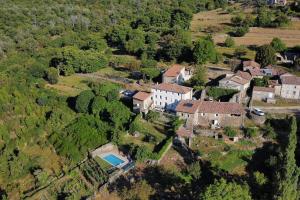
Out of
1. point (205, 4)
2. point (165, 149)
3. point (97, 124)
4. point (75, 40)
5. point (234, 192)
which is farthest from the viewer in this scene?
point (205, 4)

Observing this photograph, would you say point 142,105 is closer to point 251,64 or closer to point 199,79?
point 199,79

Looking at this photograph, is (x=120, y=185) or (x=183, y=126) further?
(x=183, y=126)

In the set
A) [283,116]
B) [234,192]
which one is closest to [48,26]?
[283,116]

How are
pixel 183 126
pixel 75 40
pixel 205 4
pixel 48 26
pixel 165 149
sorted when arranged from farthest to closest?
pixel 205 4 < pixel 48 26 < pixel 75 40 < pixel 183 126 < pixel 165 149

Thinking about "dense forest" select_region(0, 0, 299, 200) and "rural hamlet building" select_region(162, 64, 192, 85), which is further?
"rural hamlet building" select_region(162, 64, 192, 85)

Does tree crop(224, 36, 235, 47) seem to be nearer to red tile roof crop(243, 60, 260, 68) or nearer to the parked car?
→ red tile roof crop(243, 60, 260, 68)

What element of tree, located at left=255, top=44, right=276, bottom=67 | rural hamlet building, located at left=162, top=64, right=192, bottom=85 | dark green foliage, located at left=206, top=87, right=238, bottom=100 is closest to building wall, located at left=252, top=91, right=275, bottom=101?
dark green foliage, located at left=206, top=87, right=238, bottom=100

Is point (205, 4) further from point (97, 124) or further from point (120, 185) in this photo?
point (120, 185)

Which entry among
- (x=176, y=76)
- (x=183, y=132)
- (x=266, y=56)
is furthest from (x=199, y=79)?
(x=266, y=56)

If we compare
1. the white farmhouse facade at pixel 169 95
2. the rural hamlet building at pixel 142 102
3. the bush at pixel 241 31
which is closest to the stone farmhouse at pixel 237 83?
the white farmhouse facade at pixel 169 95
